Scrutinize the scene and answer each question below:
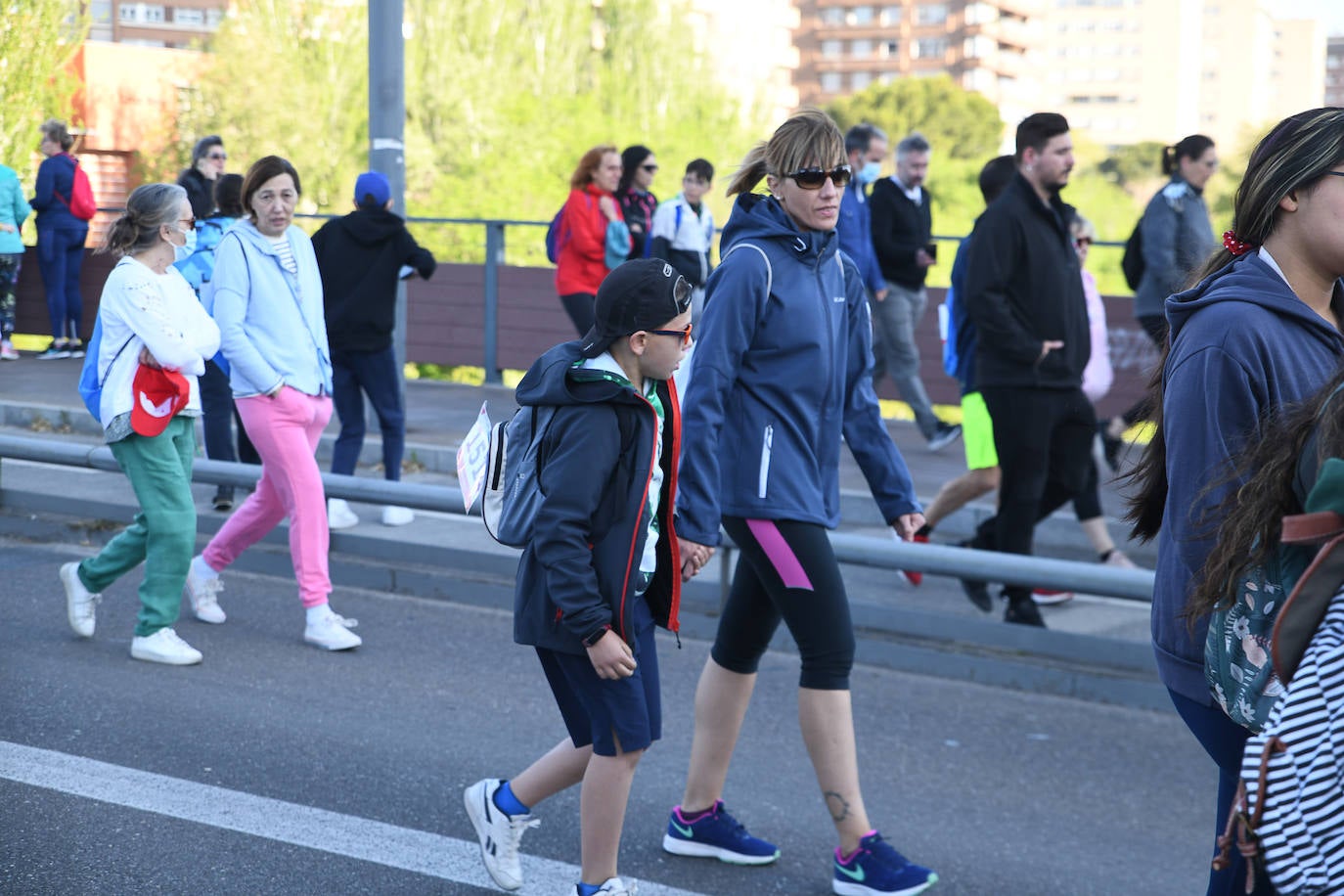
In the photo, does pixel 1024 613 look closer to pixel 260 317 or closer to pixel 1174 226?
pixel 260 317

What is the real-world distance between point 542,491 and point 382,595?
13.2 ft

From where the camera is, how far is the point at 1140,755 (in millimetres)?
5270

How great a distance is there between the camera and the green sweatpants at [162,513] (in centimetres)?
584

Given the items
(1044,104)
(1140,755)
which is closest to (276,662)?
(1140,755)

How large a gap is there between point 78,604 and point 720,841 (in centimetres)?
314

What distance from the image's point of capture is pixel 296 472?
20.2 ft

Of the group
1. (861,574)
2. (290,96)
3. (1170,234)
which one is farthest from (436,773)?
(290,96)

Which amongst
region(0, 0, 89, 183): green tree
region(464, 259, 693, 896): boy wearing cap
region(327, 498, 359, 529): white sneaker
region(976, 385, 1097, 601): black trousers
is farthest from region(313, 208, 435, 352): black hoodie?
region(0, 0, 89, 183): green tree

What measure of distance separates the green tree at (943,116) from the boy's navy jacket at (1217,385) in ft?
376

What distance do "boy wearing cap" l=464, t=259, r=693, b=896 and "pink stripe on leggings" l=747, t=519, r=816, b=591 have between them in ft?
1.31

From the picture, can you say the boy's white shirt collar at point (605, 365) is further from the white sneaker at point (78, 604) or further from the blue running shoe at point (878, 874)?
the white sneaker at point (78, 604)

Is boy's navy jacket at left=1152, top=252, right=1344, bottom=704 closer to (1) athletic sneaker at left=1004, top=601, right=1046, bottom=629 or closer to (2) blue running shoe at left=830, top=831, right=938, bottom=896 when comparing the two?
(2) blue running shoe at left=830, top=831, right=938, bottom=896

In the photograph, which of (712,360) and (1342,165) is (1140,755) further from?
(1342,165)

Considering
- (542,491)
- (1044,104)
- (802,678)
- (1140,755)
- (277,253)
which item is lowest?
(1140,755)
